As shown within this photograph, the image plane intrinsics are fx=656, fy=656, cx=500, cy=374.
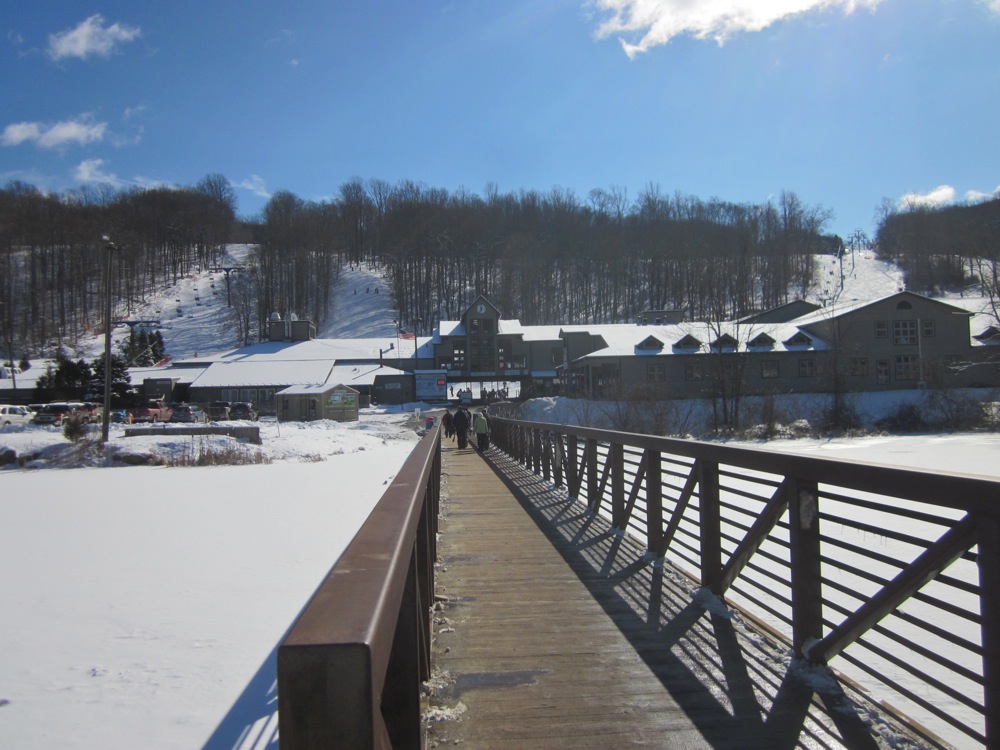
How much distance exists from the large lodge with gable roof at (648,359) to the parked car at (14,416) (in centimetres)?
1403

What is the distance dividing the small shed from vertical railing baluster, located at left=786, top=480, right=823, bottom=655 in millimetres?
40653

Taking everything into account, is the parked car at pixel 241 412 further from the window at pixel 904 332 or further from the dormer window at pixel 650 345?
the window at pixel 904 332

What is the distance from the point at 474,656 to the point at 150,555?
6422mm

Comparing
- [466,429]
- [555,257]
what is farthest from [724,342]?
[555,257]

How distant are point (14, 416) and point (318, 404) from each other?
57.8 ft

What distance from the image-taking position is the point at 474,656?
3.74 metres

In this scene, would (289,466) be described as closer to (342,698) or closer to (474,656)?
(474,656)

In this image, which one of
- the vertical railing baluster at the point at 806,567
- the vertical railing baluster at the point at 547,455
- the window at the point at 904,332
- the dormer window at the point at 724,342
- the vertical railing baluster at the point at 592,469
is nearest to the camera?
the vertical railing baluster at the point at 806,567

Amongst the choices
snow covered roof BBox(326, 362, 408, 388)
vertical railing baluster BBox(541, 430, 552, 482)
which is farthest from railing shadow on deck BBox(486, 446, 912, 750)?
snow covered roof BBox(326, 362, 408, 388)

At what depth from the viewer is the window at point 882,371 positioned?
4466 cm

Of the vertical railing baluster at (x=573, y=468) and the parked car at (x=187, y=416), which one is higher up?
the vertical railing baluster at (x=573, y=468)

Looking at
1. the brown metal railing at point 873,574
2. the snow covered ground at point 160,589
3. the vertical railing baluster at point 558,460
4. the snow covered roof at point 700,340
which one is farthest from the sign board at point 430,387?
the brown metal railing at point 873,574

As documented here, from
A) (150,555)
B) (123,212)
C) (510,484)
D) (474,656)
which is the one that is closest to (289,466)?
(510,484)

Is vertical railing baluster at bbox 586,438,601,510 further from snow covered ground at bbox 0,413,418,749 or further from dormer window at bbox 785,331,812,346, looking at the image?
dormer window at bbox 785,331,812,346
